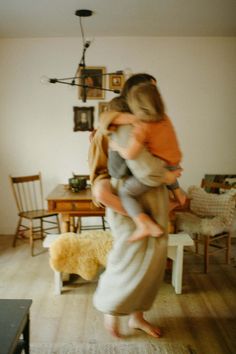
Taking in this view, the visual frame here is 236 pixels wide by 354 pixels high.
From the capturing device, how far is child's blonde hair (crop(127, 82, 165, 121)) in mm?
1585

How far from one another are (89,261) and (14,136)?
2315 millimetres

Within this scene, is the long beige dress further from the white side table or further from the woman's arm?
the white side table

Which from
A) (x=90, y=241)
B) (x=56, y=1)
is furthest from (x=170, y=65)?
(x=90, y=241)

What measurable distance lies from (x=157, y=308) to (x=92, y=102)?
8.71ft

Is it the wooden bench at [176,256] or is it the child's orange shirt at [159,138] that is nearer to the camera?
the child's orange shirt at [159,138]

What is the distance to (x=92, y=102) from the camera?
4.38 metres

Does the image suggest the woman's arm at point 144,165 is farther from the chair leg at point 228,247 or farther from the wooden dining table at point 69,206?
the chair leg at point 228,247

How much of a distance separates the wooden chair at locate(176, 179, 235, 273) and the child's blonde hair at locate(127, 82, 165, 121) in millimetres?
2010

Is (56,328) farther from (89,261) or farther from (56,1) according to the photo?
(56,1)

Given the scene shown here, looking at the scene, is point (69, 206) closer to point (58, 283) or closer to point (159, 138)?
point (58, 283)

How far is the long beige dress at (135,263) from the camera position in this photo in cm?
183

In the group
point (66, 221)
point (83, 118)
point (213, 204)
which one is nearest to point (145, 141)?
point (66, 221)

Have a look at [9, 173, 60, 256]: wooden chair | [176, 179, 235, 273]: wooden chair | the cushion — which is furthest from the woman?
[9, 173, 60, 256]: wooden chair

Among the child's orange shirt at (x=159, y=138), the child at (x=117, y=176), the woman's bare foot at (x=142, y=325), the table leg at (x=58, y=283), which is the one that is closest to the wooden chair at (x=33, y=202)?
the table leg at (x=58, y=283)
